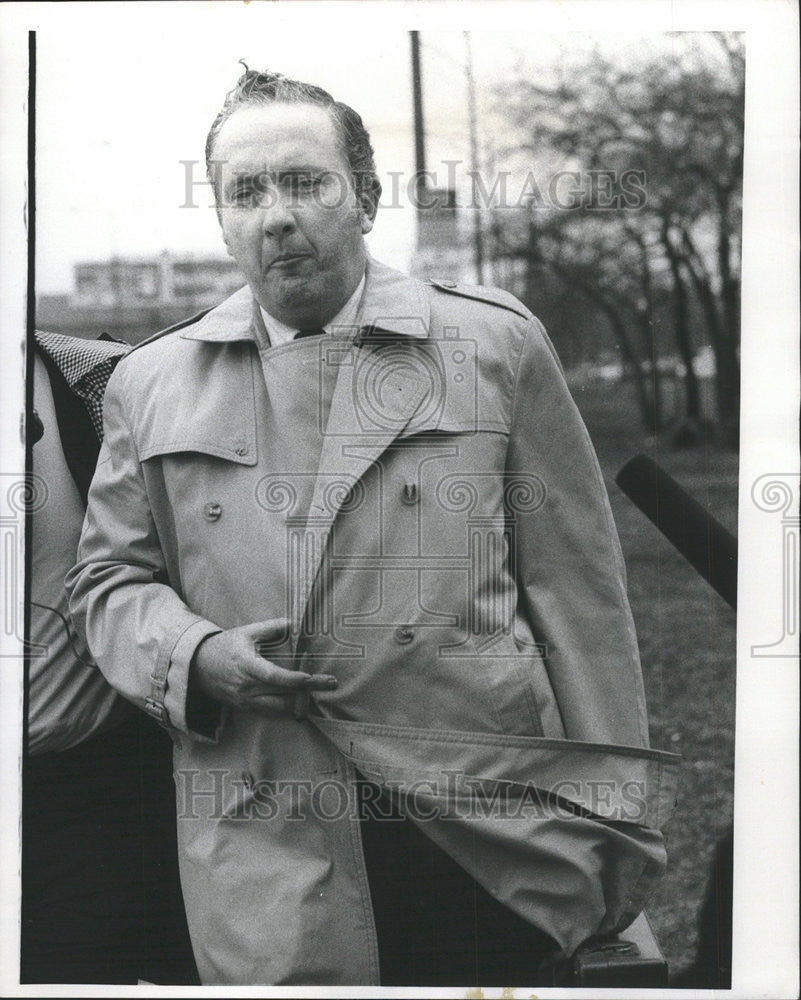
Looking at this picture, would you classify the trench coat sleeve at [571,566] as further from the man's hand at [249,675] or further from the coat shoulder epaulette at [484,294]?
the man's hand at [249,675]

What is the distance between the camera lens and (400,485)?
2887 millimetres

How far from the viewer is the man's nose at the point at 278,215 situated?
2900 mm

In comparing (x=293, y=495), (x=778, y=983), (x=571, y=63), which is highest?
(x=571, y=63)

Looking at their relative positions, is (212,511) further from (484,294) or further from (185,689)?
(484,294)

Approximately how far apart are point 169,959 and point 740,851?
140 centimetres

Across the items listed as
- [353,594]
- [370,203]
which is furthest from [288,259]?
[353,594]

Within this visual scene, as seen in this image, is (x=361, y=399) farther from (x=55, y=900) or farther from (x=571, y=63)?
(x=55, y=900)

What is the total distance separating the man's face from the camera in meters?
2.91

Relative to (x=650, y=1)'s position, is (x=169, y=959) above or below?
below

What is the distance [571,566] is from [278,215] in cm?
105

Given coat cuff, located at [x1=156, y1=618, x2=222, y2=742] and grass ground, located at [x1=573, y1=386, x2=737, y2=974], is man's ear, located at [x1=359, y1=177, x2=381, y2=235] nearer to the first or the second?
grass ground, located at [x1=573, y1=386, x2=737, y2=974]

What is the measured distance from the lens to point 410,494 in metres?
2.89

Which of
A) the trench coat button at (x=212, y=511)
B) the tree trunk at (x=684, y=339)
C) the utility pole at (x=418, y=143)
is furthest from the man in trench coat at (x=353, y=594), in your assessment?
the tree trunk at (x=684, y=339)

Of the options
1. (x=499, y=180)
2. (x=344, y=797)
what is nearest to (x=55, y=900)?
(x=344, y=797)
